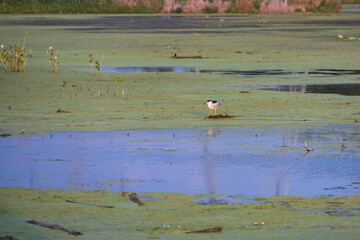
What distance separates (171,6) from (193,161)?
43.0m

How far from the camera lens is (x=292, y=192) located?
6.42 m

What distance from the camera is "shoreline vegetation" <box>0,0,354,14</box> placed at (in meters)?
49.3

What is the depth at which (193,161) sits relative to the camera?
7754 millimetres

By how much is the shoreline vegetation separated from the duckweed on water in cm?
4350

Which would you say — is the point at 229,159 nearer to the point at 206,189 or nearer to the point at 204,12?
the point at 206,189

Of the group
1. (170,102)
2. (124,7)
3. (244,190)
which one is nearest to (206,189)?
(244,190)

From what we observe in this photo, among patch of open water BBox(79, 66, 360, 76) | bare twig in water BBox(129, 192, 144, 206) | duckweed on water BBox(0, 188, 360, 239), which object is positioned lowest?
patch of open water BBox(79, 66, 360, 76)

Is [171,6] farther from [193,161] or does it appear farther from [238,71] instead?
[193,161]

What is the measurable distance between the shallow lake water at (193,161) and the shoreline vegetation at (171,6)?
1601 inches

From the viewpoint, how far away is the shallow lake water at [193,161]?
22.0 ft

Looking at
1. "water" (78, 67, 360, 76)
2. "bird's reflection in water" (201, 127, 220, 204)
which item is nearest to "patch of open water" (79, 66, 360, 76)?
"water" (78, 67, 360, 76)

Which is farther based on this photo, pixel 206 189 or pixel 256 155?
pixel 256 155

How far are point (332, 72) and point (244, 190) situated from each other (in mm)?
9867

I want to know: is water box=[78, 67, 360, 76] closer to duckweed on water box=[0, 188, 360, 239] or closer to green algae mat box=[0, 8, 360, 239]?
green algae mat box=[0, 8, 360, 239]
